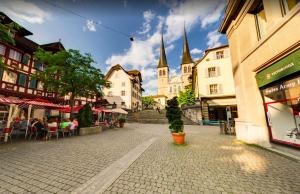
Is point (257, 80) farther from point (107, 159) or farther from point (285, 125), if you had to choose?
point (107, 159)

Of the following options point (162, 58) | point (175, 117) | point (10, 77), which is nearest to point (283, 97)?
point (175, 117)

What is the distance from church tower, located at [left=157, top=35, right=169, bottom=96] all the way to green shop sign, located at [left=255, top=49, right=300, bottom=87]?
65.6m

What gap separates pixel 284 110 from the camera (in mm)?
6105

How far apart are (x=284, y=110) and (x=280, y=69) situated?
74.8 inches

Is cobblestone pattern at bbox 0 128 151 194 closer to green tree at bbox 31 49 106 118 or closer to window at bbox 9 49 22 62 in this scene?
green tree at bbox 31 49 106 118

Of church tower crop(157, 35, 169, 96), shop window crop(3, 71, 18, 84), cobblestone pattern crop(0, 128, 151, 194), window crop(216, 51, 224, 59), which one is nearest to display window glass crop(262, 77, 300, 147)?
cobblestone pattern crop(0, 128, 151, 194)

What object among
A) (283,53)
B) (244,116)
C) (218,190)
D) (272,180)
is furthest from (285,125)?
(218,190)

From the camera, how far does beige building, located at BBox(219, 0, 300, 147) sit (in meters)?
5.14

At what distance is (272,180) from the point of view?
3527mm

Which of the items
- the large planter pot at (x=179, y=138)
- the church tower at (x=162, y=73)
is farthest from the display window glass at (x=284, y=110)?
the church tower at (x=162, y=73)

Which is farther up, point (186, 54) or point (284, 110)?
point (186, 54)

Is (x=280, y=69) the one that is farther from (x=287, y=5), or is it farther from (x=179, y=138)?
(x=179, y=138)

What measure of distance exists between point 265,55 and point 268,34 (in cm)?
87

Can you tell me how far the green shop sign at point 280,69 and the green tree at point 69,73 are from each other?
502 inches
